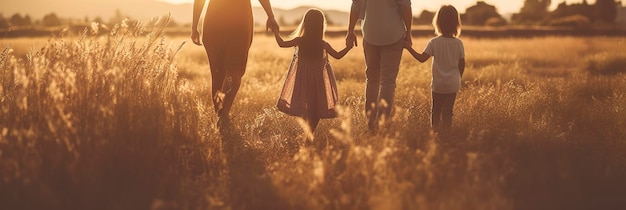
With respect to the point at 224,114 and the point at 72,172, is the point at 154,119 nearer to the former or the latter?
the point at 72,172

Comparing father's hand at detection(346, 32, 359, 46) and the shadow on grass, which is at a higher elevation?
father's hand at detection(346, 32, 359, 46)

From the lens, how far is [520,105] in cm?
825

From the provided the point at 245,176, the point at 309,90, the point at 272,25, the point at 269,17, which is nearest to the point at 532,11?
the point at 269,17

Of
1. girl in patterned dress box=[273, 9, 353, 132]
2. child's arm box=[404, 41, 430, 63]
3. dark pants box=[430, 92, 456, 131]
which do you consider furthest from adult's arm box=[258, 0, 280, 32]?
dark pants box=[430, 92, 456, 131]

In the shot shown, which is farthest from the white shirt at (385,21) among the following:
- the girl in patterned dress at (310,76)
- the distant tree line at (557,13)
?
the distant tree line at (557,13)

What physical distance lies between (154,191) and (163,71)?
5.38 feet

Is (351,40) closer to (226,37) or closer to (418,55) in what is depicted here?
(418,55)

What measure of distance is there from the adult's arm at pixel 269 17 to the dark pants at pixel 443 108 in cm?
160

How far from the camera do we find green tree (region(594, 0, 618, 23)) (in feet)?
248

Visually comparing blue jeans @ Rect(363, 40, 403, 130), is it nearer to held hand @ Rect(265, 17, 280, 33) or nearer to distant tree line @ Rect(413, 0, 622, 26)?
held hand @ Rect(265, 17, 280, 33)

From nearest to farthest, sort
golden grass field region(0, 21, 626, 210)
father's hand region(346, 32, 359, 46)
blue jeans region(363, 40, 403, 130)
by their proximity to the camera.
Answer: golden grass field region(0, 21, 626, 210) < father's hand region(346, 32, 359, 46) < blue jeans region(363, 40, 403, 130)

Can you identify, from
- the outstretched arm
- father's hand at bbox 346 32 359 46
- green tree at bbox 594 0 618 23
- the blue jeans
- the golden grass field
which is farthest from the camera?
green tree at bbox 594 0 618 23

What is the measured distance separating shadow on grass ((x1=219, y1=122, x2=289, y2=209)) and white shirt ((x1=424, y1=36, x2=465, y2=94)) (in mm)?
1829

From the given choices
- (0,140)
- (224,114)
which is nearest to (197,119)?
(224,114)
